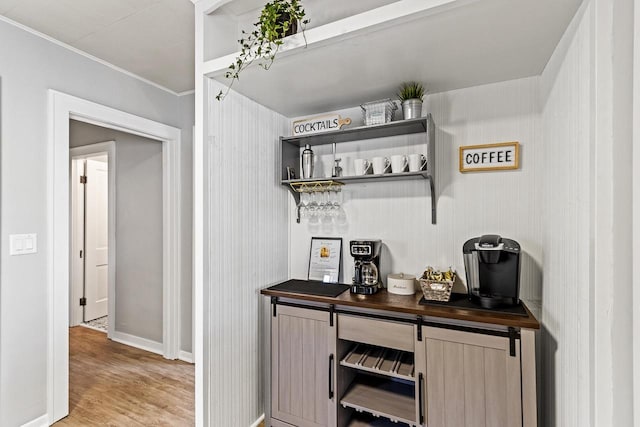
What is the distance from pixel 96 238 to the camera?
14.3ft

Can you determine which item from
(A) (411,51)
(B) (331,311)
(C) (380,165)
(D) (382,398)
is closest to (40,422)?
(B) (331,311)

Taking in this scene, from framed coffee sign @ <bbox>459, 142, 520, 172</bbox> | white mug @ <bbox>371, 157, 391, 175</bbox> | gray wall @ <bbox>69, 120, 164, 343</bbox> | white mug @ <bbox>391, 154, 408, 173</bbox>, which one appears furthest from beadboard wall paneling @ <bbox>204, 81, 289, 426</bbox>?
gray wall @ <bbox>69, 120, 164, 343</bbox>

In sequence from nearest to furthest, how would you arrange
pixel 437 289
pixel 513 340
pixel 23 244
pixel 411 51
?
pixel 513 340 → pixel 411 51 → pixel 437 289 → pixel 23 244

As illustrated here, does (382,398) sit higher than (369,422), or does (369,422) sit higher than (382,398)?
(382,398)

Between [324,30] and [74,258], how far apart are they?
442cm

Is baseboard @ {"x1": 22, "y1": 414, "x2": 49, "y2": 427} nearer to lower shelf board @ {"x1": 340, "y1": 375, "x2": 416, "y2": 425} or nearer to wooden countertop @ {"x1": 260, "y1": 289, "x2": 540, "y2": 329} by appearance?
wooden countertop @ {"x1": 260, "y1": 289, "x2": 540, "y2": 329}

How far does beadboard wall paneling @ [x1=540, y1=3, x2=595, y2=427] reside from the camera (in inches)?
40.3

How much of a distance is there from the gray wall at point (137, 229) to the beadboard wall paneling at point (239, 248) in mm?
1513

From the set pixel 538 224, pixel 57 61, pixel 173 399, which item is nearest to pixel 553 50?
pixel 538 224

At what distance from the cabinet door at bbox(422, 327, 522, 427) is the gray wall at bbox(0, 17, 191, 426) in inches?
94.7

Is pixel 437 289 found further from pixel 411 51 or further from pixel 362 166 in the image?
pixel 411 51

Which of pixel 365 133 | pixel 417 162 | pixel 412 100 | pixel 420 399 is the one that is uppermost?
pixel 412 100

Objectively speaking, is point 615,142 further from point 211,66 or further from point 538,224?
point 211,66

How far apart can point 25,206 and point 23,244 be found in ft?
0.78
